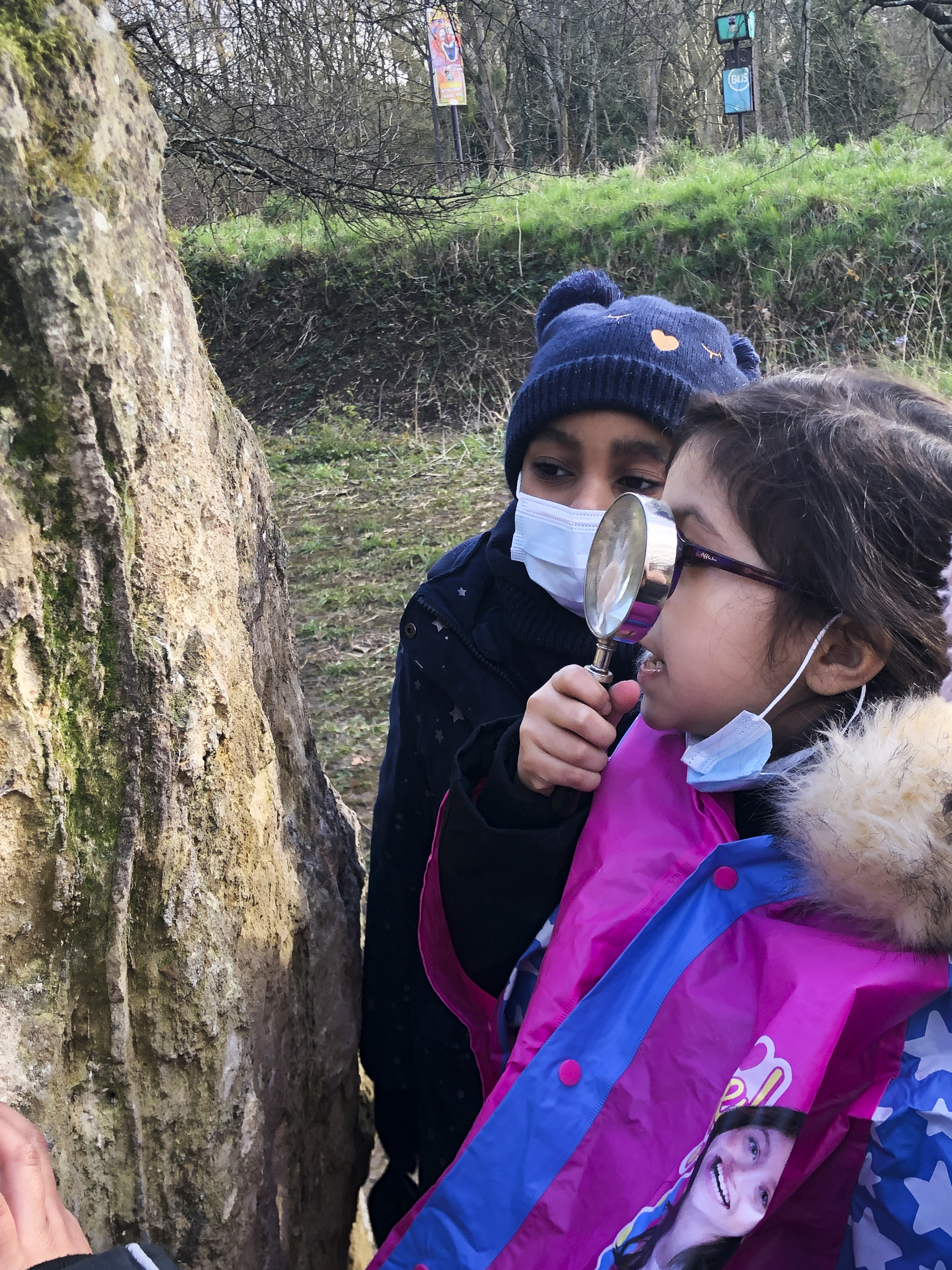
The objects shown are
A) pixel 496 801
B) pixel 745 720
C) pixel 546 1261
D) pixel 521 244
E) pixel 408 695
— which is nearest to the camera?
pixel 546 1261

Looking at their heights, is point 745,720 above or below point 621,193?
below

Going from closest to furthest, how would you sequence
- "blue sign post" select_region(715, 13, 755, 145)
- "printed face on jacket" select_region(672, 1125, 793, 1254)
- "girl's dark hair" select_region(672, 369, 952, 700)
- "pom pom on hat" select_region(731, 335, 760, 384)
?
"printed face on jacket" select_region(672, 1125, 793, 1254)
"girl's dark hair" select_region(672, 369, 952, 700)
"pom pom on hat" select_region(731, 335, 760, 384)
"blue sign post" select_region(715, 13, 755, 145)

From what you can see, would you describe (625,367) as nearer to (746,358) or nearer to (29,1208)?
(746,358)

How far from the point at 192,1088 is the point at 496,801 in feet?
2.00

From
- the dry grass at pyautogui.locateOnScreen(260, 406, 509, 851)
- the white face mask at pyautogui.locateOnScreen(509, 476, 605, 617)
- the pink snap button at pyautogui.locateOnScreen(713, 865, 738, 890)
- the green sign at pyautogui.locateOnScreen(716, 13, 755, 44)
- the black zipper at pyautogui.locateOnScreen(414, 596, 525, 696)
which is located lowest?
the dry grass at pyautogui.locateOnScreen(260, 406, 509, 851)

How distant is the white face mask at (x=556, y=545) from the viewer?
1963mm

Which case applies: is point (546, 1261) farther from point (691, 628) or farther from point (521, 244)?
point (521, 244)

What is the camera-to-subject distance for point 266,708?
5.88 ft

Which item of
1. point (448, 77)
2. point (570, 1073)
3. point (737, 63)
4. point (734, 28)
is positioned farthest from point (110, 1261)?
point (737, 63)

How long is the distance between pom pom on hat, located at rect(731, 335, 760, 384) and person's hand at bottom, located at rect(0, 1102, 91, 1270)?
2.02 m

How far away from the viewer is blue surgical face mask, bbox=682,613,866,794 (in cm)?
135

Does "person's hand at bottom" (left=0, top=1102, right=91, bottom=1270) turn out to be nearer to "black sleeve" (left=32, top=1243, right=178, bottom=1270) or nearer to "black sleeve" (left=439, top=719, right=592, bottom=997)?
"black sleeve" (left=32, top=1243, right=178, bottom=1270)

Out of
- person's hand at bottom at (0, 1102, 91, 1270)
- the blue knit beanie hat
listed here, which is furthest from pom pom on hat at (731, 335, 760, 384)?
person's hand at bottom at (0, 1102, 91, 1270)

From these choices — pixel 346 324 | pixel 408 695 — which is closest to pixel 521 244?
pixel 346 324
